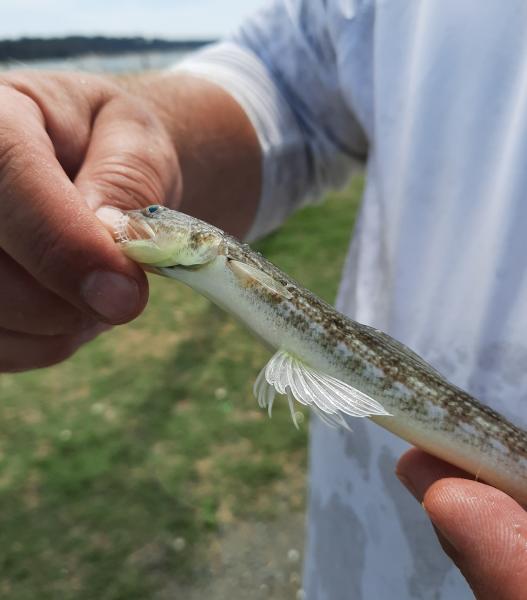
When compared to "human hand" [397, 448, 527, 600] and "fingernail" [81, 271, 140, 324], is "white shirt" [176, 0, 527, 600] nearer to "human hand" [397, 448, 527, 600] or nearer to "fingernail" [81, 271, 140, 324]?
"human hand" [397, 448, 527, 600]

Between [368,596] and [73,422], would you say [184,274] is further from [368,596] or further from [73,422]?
[73,422]

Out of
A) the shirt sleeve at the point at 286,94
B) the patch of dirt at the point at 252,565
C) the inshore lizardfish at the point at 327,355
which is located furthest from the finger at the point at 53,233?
the patch of dirt at the point at 252,565

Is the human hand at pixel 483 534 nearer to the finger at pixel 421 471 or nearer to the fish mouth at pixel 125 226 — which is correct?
the finger at pixel 421 471

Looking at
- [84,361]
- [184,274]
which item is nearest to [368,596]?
[184,274]

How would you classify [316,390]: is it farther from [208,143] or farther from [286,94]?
[286,94]

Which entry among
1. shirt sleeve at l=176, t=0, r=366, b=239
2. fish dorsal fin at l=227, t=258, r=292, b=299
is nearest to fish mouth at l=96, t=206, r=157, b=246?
fish dorsal fin at l=227, t=258, r=292, b=299

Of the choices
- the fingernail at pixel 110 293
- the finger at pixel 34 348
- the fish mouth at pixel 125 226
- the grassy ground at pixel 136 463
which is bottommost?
the grassy ground at pixel 136 463

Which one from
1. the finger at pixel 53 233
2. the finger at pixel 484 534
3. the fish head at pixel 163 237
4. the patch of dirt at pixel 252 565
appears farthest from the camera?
the patch of dirt at pixel 252 565
